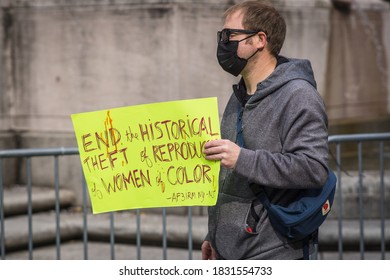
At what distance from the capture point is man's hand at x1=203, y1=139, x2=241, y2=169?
304cm

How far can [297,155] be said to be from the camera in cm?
301

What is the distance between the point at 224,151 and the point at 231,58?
41cm

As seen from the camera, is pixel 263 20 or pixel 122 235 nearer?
pixel 263 20

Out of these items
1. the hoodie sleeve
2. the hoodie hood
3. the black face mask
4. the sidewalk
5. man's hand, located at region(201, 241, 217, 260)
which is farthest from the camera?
the sidewalk

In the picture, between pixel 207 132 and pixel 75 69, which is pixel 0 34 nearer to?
pixel 75 69

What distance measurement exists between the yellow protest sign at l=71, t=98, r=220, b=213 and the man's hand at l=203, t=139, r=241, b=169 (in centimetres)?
12

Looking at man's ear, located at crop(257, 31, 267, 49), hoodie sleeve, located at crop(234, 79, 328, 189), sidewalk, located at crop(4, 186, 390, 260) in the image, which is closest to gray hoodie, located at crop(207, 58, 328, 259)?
hoodie sleeve, located at crop(234, 79, 328, 189)

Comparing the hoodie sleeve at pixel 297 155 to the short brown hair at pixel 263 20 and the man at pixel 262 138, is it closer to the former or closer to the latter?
the man at pixel 262 138

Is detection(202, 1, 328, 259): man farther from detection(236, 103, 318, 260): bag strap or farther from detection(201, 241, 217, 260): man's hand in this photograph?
detection(201, 241, 217, 260): man's hand

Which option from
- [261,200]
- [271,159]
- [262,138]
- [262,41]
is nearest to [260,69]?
[262,41]

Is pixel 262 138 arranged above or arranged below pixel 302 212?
above

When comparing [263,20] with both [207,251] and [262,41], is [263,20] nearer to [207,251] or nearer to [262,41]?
[262,41]

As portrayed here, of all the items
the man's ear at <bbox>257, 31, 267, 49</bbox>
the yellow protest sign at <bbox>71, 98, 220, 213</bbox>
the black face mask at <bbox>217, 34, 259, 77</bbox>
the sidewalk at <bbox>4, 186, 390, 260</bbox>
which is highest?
the man's ear at <bbox>257, 31, 267, 49</bbox>
